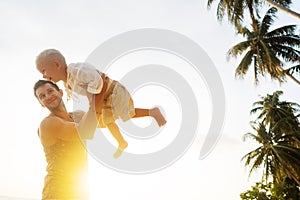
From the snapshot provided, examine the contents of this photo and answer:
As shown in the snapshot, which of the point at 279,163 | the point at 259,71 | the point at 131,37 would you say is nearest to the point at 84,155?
the point at 131,37

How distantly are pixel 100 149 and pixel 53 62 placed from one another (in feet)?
2.85

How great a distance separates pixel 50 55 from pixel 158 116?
957 millimetres

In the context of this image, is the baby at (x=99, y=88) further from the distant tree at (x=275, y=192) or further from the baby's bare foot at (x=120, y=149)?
the distant tree at (x=275, y=192)

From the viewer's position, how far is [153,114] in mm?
Result: 2699

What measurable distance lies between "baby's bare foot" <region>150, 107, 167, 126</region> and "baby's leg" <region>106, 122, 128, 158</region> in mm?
485

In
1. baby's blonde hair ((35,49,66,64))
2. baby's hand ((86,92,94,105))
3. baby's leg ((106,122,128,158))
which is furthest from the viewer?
baby's leg ((106,122,128,158))

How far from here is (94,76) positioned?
235 centimetres

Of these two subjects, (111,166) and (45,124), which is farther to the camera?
(111,166)

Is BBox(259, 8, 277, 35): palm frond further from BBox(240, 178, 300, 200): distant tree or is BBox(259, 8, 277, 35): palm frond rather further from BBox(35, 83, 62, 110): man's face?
BBox(35, 83, 62, 110): man's face

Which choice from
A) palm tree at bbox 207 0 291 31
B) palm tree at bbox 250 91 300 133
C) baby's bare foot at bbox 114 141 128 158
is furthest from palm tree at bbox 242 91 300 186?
baby's bare foot at bbox 114 141 128 158

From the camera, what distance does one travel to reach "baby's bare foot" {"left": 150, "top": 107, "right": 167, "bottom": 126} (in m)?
2.63

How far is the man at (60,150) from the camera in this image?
7.86 ft

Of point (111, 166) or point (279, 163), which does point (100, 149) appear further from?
point (279, 163)

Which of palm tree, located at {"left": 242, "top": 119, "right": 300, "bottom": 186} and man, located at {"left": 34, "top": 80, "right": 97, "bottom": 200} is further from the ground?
palm tree, located at {"left": 242, "top": 119, "right": 300, "bottom": 186}
